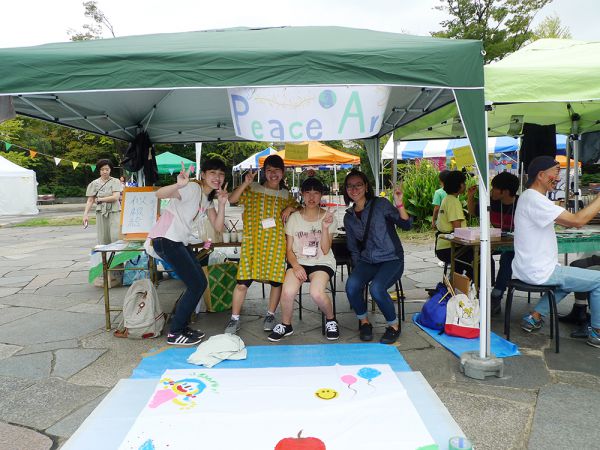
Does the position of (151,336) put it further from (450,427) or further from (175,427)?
(450,427)

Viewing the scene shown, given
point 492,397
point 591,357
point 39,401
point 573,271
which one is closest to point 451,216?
point 573,271

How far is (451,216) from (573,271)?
1621 millimetres

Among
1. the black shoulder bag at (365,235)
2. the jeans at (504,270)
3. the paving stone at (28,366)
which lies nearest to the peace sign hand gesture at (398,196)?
the black shoulder bag at (365,235)

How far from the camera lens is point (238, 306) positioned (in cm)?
406

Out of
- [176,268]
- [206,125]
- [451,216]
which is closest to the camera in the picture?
[176,268]

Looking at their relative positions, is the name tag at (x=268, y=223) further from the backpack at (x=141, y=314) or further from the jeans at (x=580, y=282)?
the jeans at (x=580, y=282)

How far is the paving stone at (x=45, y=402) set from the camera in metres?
2.62

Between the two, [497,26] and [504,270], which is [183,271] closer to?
[504,270]

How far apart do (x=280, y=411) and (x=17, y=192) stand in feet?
76.4

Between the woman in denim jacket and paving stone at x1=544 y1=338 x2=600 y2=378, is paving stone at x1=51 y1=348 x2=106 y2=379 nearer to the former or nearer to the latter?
the woman in denim jacket

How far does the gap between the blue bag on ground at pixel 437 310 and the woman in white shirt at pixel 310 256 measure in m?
0.88

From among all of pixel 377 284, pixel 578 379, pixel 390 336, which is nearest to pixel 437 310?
pixel 390 336

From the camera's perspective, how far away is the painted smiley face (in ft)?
8.98

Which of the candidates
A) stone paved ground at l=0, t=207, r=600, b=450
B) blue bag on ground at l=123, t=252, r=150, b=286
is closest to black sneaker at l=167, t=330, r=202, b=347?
stone paved ground at l=0, t=207, r=600, b=450
